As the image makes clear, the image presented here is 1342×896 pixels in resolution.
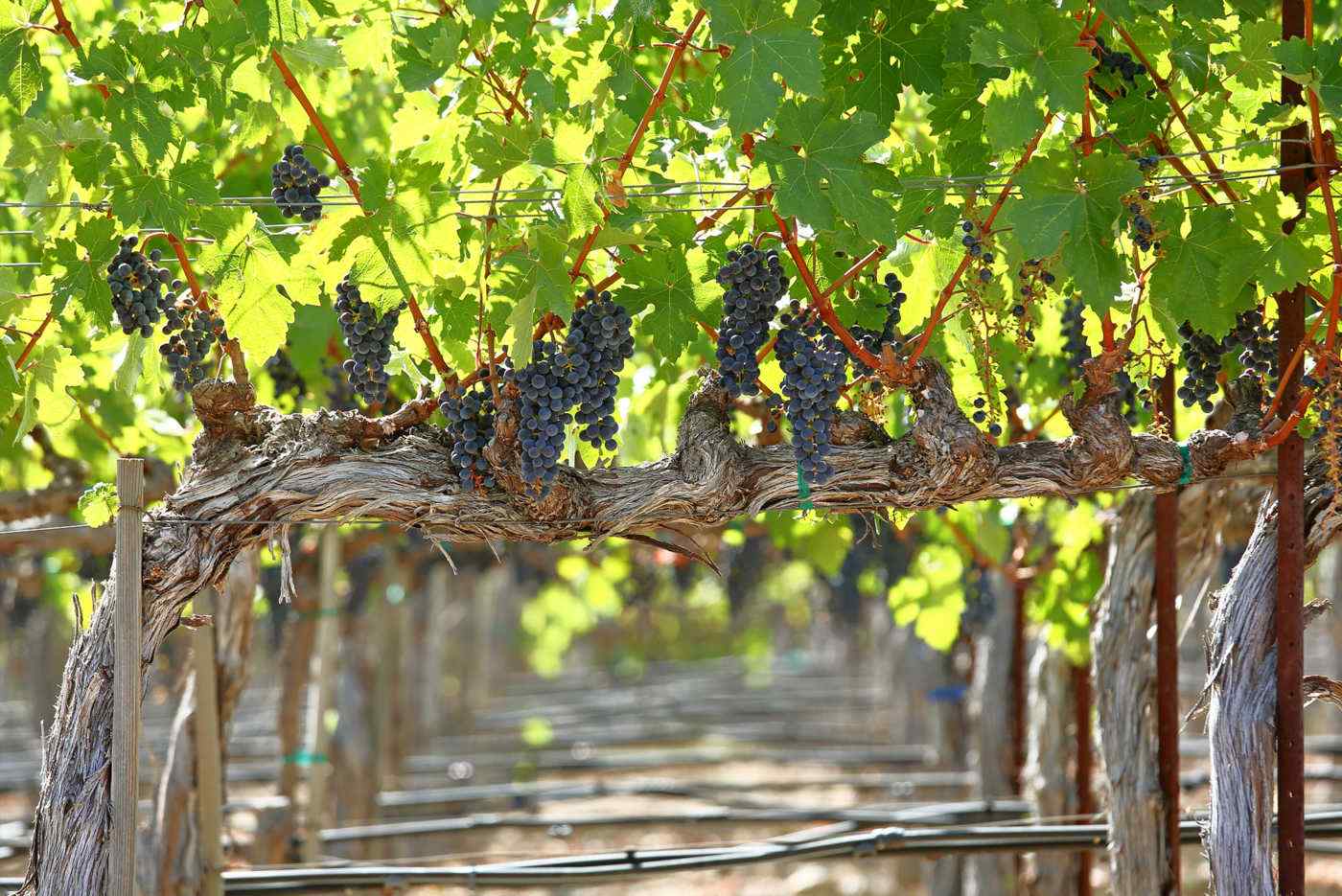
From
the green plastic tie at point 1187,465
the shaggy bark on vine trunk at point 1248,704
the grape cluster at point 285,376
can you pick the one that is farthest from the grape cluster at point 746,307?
the grape cluster at point 285,376

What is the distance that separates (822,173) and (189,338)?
60.6 inches

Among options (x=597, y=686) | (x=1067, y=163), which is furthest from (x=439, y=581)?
(x=1067, y=163)

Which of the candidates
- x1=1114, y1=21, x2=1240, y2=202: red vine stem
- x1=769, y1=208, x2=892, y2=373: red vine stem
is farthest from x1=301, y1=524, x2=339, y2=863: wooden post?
x1=1114, y1=21, x2=1240, y2=202: red vine stem

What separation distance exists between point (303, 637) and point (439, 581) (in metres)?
9.36

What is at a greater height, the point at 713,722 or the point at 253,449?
the point at 253,449

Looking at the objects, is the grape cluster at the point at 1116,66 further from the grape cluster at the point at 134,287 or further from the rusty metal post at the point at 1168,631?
the grape cluster at the point at 134,287

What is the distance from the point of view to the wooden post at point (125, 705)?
2.98 m

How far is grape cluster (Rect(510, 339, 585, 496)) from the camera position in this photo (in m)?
2.96

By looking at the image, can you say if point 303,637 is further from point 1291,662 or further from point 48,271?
point 1291,662

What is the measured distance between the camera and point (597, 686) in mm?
26281

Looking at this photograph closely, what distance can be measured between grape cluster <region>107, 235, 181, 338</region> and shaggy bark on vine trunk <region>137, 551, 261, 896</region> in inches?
61.2

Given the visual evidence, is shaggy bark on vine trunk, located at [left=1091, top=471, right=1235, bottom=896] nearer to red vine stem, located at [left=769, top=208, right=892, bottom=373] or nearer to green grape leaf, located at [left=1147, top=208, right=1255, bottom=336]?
green grape leaf, located at [left=1147, top=208, right=1255, bottom=336]

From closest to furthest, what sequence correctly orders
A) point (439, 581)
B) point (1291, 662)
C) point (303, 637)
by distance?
point (1291, 662)
point (303, 637)
point (439, 581)

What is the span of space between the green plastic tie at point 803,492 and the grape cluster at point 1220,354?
999 millimetres
